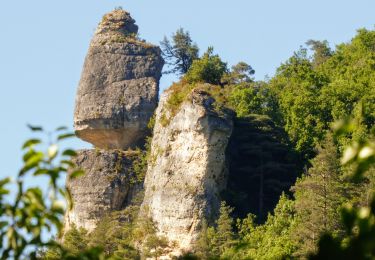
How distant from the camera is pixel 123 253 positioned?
38844 mm

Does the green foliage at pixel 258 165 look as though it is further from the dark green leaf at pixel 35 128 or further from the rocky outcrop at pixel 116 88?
the dark green leaf at pixel 35 128

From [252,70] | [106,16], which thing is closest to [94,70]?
[106,16]

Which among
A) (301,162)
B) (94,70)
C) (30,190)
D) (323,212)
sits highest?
(94,70)

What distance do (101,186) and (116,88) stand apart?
5070 mm

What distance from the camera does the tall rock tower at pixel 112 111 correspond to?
4544 centimetres

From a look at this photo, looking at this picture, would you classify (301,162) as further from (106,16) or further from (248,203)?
(106,16)

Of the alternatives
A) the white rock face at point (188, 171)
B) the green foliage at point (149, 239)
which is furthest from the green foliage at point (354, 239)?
the white rock face at point (188, 171)

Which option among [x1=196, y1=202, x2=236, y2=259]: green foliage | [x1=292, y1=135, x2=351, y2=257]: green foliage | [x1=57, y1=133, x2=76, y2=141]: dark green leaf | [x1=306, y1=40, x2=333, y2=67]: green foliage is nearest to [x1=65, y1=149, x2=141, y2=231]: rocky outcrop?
[x1=196, y1=202, x2=236, y2=259]: green foliage

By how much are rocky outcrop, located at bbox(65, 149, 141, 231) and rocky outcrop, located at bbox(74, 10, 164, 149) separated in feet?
5.62

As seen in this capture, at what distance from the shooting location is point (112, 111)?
47.7 metres

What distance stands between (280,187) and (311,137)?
3.52 metres

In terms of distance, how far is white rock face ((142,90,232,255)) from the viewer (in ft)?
133

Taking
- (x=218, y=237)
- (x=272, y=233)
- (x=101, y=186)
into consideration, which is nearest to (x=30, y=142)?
(x=218, y=237)

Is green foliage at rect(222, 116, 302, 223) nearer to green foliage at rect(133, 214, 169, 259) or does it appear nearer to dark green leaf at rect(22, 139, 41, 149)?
green foliage at rect(133, 214, 169, 259)
